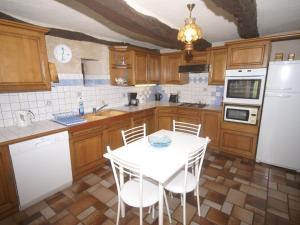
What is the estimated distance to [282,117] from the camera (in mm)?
2559

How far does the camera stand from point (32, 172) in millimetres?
1877

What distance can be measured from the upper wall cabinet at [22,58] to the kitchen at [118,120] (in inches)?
0.4

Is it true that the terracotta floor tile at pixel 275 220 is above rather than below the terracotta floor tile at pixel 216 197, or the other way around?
below

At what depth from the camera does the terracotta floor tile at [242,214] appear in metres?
1.74

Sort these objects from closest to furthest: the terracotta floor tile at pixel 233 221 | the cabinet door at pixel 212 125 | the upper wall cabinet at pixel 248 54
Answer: the terracotta floor tile at pixel 233 221
the upper wall cabinet at pixel 248 54
the cabinet door at pixel 212 125

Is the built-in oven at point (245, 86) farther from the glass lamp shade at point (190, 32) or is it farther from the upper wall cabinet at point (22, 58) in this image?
the upper wall cabinet at point (22, 58)

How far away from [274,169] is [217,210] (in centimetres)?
152

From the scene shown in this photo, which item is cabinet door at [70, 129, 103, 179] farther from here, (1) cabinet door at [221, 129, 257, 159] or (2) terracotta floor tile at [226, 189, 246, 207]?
(1) cabinet door at [221, 129, 257, 159]

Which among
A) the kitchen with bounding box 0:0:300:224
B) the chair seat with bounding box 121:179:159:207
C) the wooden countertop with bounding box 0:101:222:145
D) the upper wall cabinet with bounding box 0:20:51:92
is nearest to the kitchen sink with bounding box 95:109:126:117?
the kitchen with bounding box 0:0:300:224

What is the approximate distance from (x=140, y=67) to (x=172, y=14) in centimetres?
163

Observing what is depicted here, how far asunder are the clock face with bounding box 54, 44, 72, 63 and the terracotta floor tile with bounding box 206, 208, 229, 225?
9.57 ft

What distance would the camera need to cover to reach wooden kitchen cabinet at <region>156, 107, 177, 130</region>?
12.5ft

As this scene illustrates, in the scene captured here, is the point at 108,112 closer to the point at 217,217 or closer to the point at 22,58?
the point at 22,58

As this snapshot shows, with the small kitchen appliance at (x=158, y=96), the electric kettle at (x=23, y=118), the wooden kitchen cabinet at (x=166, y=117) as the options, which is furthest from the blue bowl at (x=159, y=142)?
the small kitchen appliance at (x=158, y=96)
